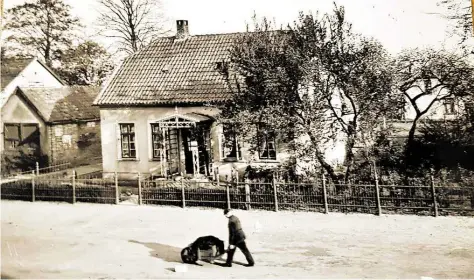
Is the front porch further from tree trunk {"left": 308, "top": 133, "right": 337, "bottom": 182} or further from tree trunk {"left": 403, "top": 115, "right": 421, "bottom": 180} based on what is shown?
tree trunk {"left": 403, "top": 115, "right": 421, "bottom": 180}

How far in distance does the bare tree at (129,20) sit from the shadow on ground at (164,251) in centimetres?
279

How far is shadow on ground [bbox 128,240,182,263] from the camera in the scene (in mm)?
5267

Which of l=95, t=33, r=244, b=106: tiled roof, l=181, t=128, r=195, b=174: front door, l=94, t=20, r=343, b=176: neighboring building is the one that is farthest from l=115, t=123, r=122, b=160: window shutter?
l=181, t=128, r=195, b=174: front door

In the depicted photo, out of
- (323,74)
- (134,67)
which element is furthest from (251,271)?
(134,67)

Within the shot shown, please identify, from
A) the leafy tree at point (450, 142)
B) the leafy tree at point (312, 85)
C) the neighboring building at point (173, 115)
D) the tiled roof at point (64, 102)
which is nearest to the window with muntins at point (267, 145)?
the neighboring building at point (173, 115)

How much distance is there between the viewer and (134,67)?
784 centimetres

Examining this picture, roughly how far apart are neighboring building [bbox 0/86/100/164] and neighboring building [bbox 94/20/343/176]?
0.74 ft

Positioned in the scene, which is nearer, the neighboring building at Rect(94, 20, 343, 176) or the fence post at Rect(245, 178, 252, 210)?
the fence post at Rect(245, 178, 252, 210)

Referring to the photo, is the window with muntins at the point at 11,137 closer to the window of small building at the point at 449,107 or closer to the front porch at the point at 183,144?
the front porch at the point at 183,144

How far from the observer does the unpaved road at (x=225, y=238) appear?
15.9 ft

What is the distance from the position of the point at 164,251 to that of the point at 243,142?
2.19 m

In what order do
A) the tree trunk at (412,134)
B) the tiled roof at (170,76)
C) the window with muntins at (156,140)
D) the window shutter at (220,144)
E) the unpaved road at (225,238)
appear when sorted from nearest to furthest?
the unpaved road at (225,238), the tree trunk at (412,134), the window shutter at (220,144), the tiled roof at (170,76), the window with muntins at (156,140)

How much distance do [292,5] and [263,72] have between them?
1579 mm

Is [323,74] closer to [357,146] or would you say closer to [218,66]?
[357,146]
